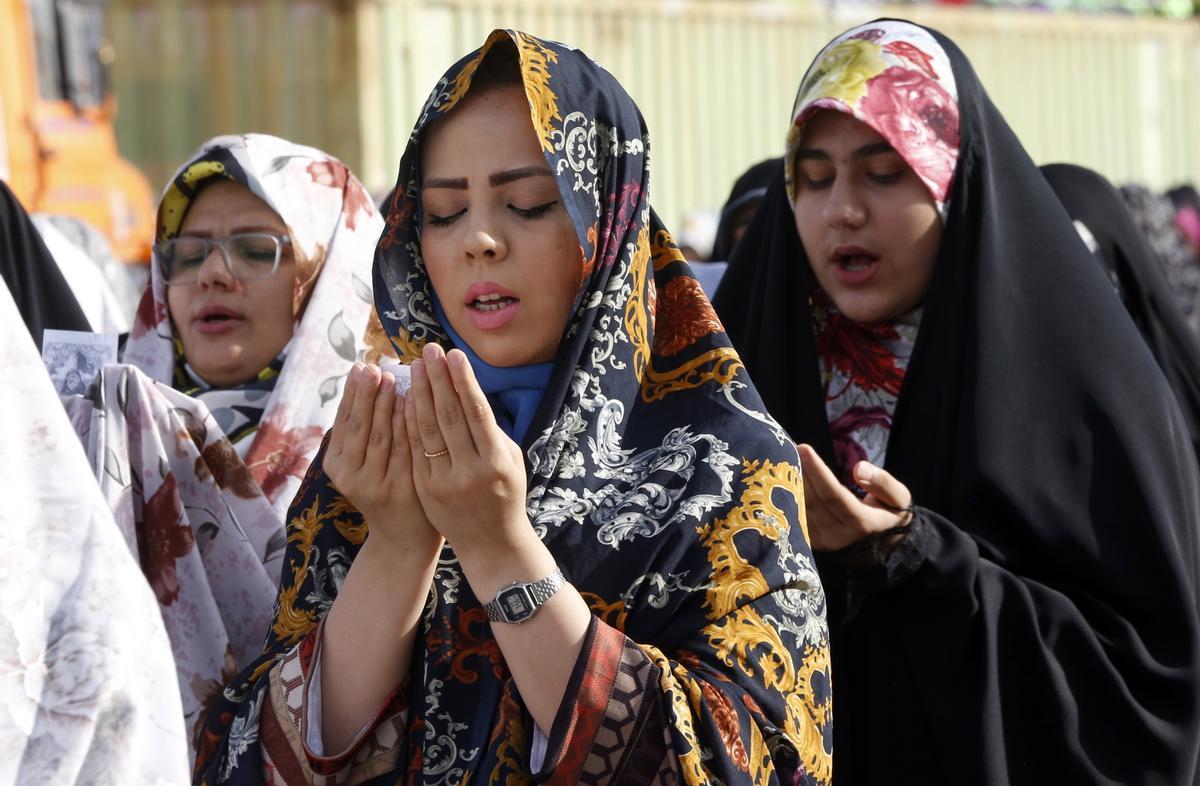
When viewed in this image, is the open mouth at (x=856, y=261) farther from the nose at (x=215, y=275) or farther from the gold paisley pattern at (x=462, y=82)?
the nose at (x=215, y=275)

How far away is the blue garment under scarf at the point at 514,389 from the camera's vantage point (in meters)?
2.15

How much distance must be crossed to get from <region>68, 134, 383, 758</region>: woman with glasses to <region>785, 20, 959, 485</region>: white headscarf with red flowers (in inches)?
37.9

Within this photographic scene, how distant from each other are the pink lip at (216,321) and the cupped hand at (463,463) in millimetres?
1440

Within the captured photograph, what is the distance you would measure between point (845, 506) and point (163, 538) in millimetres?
1096

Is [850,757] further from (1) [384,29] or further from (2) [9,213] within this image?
(1) [384,29]

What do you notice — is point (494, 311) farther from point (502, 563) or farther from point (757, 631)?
point (757, 631)

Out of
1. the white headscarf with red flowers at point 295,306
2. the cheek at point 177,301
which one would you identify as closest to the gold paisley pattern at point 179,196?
the white headscarf with red flowers at point 295,306

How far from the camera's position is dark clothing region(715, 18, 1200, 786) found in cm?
247

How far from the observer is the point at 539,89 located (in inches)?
83.8

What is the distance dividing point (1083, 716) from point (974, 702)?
210 millimetres

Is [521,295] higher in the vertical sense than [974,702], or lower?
higher

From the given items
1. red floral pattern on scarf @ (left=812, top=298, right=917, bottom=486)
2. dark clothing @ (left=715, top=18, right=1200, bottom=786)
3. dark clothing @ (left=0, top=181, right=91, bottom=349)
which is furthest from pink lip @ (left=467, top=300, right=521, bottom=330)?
dark clothing @ (left=0, top=181, right=91, bottom=349)

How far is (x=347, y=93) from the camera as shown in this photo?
12.7 m

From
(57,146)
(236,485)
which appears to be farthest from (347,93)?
(236,485)
